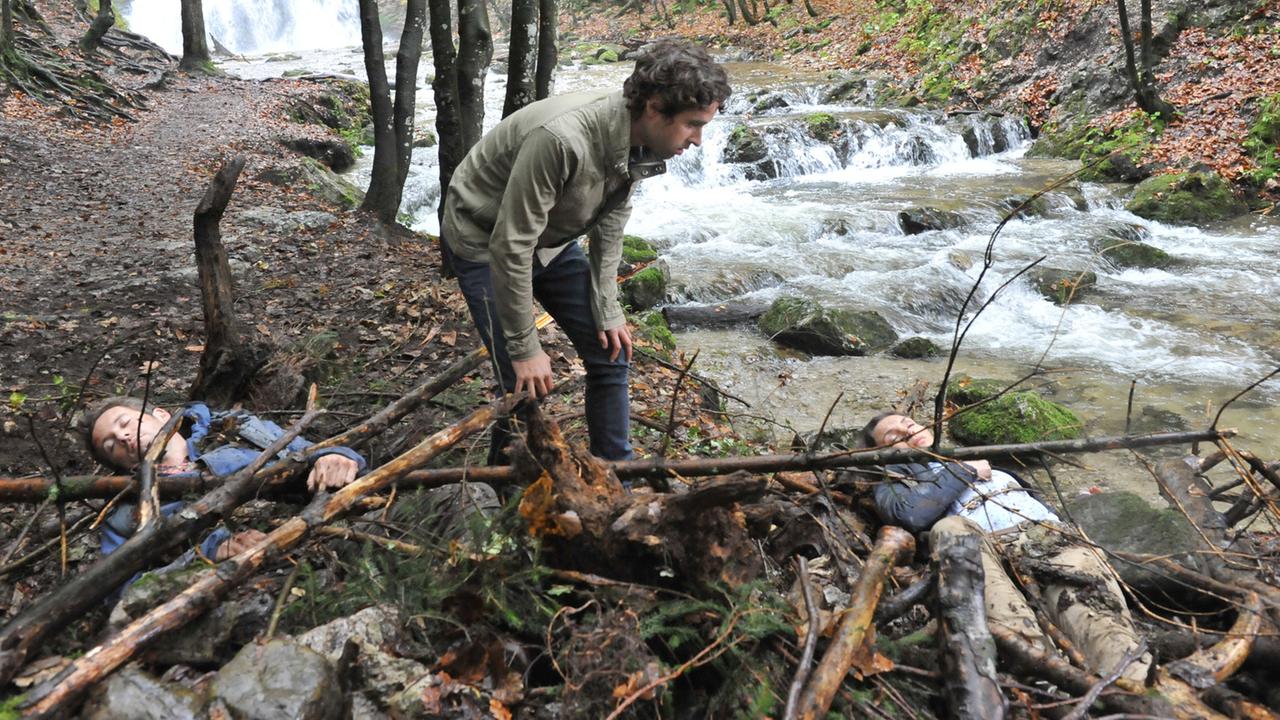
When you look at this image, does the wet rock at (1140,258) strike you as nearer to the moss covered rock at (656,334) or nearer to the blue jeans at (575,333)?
the moss covered rock at (656,334)

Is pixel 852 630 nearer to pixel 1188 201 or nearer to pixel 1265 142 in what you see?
pixel 1188 201

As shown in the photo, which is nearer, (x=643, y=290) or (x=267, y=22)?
(x=643, y=290)

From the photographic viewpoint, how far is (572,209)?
9.26 ft

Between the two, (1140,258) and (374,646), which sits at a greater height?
(374,646)

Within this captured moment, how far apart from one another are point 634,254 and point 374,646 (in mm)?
8563

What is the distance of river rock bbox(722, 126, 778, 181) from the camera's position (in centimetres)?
1568

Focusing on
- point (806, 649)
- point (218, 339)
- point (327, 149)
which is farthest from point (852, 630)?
point (327, 149)

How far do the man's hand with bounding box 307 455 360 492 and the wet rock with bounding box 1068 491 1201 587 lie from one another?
3188mm

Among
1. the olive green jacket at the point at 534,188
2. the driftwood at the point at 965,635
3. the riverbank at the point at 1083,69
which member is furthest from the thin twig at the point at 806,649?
the riverbank at the point at 1083,69

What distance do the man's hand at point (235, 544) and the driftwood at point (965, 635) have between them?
86.1 inches

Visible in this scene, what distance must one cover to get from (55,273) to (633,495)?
22.5 ft

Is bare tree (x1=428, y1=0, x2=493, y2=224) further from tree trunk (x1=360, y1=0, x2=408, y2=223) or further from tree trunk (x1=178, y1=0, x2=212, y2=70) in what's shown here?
tree trunk (x1=178, y1=0, x2=212, y2=70)

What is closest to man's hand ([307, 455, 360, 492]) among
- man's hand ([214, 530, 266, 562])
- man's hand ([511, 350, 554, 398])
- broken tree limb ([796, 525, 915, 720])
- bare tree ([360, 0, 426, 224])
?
man's hand ([214, 530, 266, 562])

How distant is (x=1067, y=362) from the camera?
323 inches
